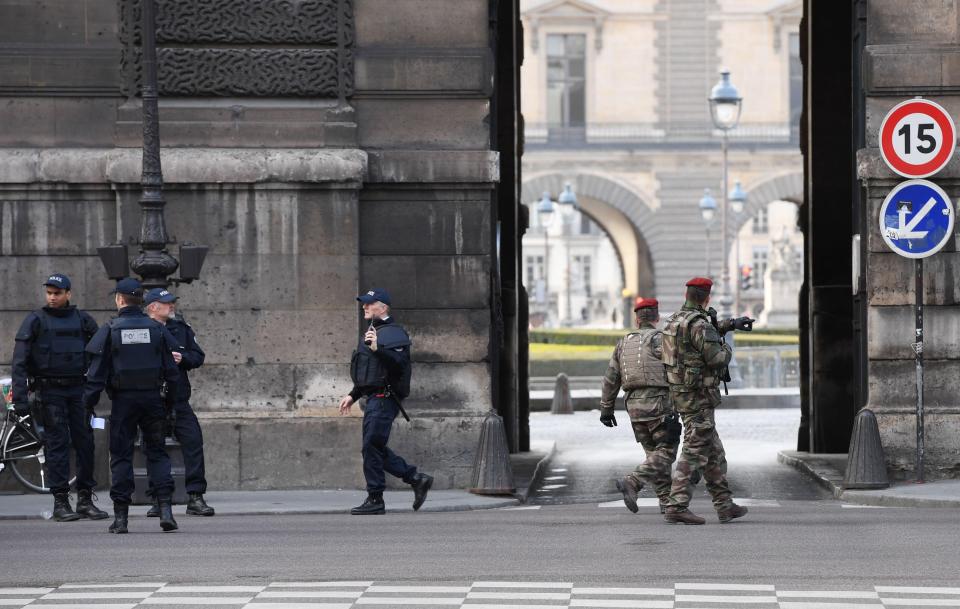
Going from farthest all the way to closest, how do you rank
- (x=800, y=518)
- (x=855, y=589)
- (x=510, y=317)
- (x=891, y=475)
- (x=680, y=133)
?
(x=680, y=133)
(x=510, y=317)
(x=891, y=475)
(x=800, y=518)
(x=855, y=589)

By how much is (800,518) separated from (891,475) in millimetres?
2808

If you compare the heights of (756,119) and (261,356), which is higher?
(756,119)

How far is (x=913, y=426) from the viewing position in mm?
17734

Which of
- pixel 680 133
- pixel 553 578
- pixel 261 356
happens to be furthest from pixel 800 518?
pixel 680 133

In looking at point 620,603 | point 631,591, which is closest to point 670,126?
point 631,591

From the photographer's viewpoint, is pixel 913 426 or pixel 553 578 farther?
pixel 913 426

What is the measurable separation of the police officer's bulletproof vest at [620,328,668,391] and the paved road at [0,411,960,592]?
1.02 m

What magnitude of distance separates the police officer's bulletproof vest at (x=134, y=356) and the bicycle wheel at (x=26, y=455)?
10.2 ft

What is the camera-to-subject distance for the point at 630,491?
15.4m

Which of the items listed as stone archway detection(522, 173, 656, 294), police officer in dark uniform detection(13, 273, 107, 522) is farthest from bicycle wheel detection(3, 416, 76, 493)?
stone archway detection(522, 173, 656, 294)

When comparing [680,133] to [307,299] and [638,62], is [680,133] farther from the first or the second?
[307,299]

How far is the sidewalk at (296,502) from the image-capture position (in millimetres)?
16047

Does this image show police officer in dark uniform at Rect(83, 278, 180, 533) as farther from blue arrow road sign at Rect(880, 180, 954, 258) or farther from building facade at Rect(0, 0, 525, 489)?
blue arrow road sign at Rect(880, 180, 954, 258)

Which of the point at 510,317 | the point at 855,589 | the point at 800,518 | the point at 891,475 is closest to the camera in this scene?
the point at 855,589
